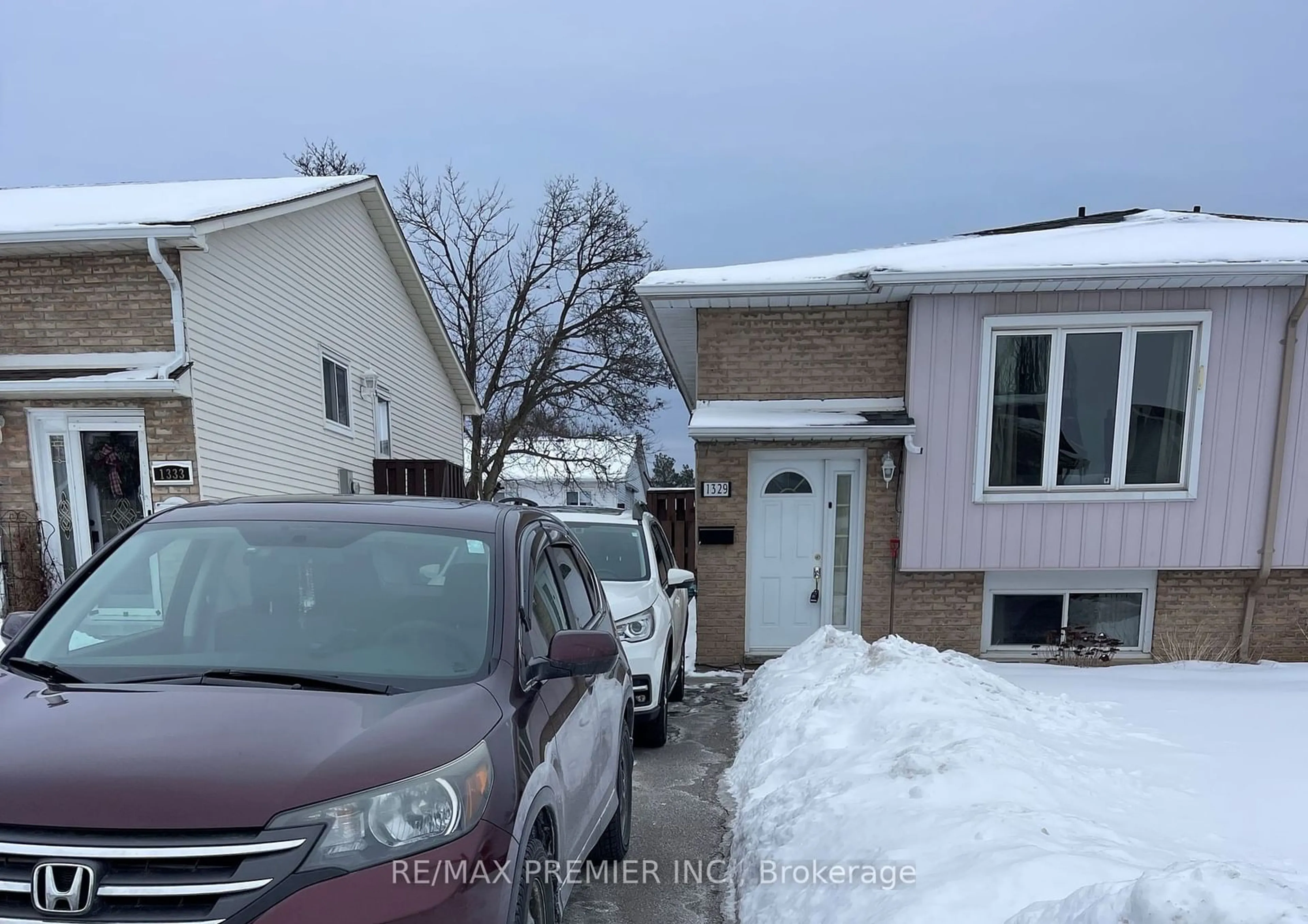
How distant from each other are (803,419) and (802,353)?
2.94 ft

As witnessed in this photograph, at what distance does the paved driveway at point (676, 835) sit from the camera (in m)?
3.42

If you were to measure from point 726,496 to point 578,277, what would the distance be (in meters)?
19.5

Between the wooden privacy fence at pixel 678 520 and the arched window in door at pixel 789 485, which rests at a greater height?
the arched window in door at pixel 789 485

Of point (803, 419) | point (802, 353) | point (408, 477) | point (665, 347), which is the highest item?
point (665, 347)

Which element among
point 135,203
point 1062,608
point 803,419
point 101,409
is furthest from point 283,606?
point 135,203

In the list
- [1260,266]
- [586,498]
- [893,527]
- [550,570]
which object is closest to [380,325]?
[893,527]

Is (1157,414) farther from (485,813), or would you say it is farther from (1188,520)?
(485,813)

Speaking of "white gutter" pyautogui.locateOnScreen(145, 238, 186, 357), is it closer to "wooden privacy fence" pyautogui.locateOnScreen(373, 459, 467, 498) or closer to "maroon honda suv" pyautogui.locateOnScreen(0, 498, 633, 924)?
"wooden privacy fence" pyautogui.locateOnScreen(373, 459, 467, 498)

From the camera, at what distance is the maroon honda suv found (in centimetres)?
163

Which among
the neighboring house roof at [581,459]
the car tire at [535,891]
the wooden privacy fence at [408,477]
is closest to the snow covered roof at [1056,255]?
the car tire at [535,891]

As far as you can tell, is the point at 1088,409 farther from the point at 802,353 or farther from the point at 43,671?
the point at 43,671

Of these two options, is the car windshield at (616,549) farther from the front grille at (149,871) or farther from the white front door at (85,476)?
the white front door at (85,476)

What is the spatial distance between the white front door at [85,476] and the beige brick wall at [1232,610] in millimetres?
12150

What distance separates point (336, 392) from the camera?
514 inches
